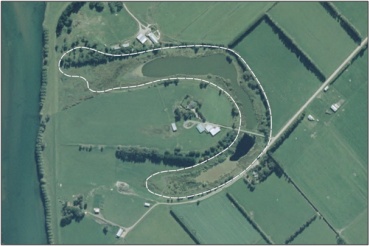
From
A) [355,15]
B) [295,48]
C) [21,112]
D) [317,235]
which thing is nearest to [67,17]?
[21,112]

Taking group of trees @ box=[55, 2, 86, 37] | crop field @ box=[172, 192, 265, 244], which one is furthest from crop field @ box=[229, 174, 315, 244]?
group of trees @ box=[55, 2, 86, 37]

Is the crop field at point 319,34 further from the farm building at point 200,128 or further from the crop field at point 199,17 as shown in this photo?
the farm building at point 200,128

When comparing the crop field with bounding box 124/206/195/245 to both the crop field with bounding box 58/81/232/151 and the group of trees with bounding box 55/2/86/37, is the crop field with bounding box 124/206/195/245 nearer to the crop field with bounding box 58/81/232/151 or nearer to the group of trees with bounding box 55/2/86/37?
the crop field with bounding box 58/81/232/151

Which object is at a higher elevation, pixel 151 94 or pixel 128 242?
pixel 151 94

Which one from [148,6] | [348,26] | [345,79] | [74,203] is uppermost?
[148,6]

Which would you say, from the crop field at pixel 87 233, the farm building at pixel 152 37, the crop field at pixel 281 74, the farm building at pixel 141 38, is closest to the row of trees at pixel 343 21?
the crop field at pixel 281 74

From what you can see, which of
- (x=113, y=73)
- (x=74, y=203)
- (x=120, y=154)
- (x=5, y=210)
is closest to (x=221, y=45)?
(x=113, y=73)

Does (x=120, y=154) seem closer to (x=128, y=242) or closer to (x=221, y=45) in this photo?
(x=128, y=242)
